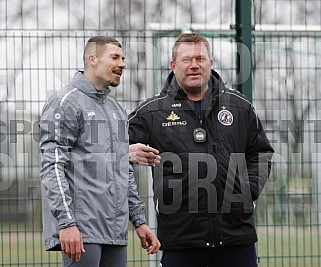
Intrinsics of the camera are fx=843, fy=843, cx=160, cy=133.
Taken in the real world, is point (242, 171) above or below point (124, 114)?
below

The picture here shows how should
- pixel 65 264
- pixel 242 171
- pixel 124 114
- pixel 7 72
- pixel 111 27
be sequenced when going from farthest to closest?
pixel 111 27, pixel 7 72, pixel 242 171, pixel 124 114, pixel 65 264

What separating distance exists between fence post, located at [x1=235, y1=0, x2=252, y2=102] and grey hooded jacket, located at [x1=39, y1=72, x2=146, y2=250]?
2.05 m

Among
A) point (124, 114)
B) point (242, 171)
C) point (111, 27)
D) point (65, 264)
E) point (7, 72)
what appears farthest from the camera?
point (111, 27)

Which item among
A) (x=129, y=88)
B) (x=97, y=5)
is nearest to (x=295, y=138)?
(x=129, y=88)

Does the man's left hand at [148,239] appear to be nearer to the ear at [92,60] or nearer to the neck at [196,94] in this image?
the neck at [196,94]

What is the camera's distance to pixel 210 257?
15.8 feet

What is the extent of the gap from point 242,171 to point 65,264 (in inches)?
48.3

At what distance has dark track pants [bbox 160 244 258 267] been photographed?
479cm

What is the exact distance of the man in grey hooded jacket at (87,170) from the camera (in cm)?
415

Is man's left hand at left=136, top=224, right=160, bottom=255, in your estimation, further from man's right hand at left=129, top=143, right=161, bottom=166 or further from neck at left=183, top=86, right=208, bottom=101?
neck at left=183, top=86, right=208, bottom=101

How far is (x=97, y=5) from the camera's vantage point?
6883 millimetres

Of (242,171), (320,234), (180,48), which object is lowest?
(320,234)

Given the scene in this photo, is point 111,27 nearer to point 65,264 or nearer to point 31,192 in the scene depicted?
point 31,192

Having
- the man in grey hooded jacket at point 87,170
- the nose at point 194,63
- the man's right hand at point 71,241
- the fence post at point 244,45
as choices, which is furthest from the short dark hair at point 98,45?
the fence post at point 244,45
